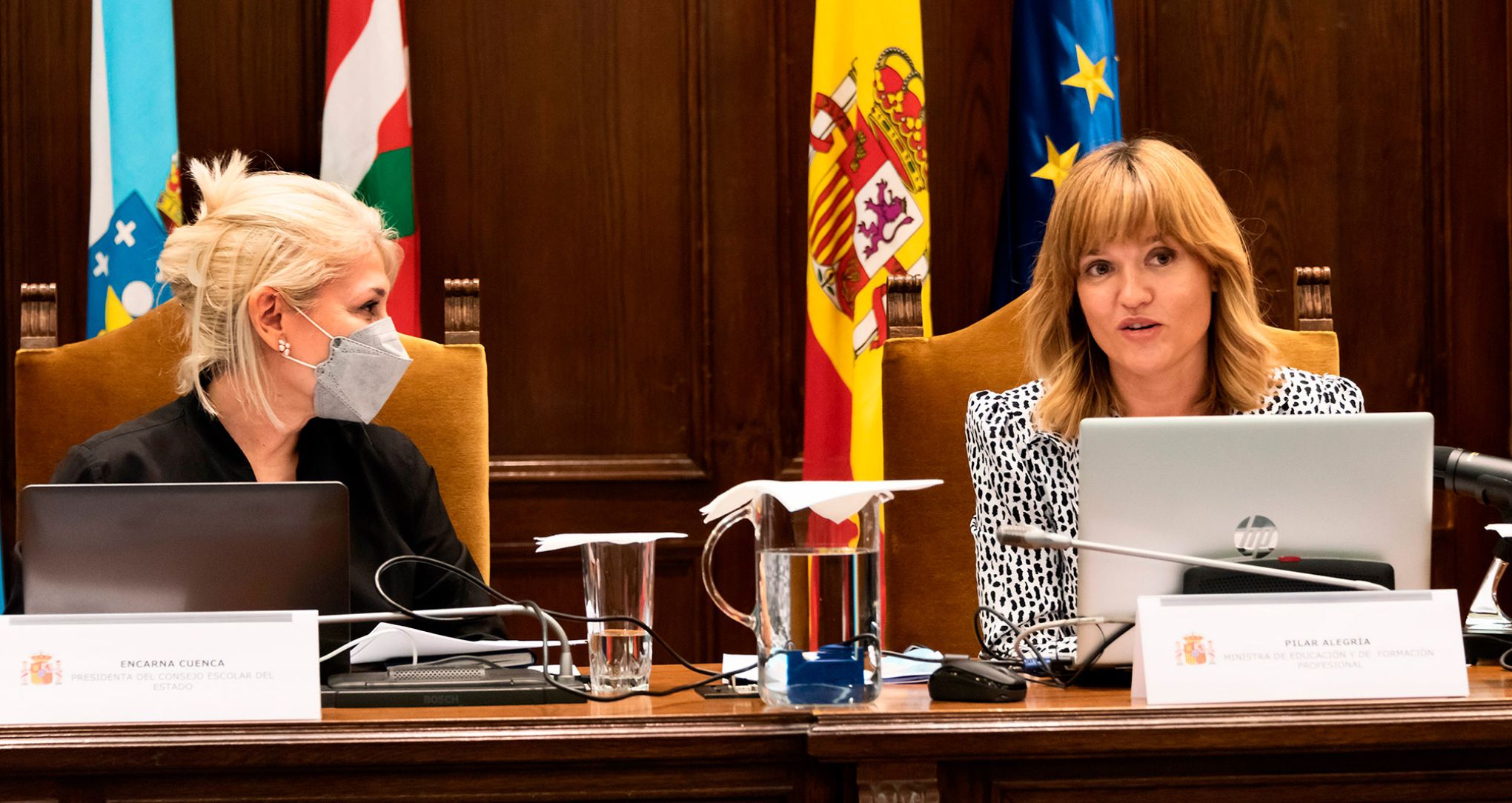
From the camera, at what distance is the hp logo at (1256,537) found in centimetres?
117

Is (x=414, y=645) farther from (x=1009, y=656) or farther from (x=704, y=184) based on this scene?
(x=704, y=184)

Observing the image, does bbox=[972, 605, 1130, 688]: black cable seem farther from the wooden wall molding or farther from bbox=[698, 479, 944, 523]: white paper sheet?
the wooden wall molding

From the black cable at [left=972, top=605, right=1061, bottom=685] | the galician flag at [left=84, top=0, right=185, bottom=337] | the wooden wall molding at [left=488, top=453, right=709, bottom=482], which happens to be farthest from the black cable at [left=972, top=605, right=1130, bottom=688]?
the galician flag at [left=84, top=0, right=185, bottom=337]

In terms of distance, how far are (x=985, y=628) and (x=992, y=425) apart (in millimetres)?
304

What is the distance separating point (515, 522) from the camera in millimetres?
3018

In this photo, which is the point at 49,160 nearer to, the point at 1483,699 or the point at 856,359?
the point at 856,359

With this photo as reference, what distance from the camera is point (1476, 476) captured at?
4.20ft

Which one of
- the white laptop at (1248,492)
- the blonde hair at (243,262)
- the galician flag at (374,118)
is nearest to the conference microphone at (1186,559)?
the white laptop at (1248,492)

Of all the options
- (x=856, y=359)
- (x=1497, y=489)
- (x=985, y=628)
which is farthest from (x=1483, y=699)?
(x=856, y=359)

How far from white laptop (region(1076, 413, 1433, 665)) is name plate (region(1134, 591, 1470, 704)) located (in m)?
0.07

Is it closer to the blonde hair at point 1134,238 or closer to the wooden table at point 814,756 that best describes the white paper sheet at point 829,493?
the wooden table at point 814,756

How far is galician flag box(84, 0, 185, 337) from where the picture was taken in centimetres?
259

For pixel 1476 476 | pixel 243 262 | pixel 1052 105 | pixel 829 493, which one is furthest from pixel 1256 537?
pixel 1052 105

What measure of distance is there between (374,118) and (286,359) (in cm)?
106
